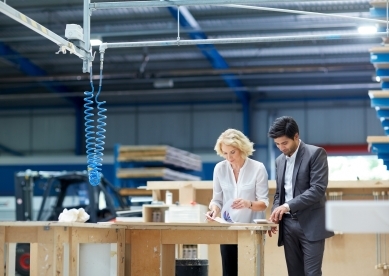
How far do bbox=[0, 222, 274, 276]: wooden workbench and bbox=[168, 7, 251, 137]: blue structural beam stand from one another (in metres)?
7.05

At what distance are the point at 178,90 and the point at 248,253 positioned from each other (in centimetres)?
1541

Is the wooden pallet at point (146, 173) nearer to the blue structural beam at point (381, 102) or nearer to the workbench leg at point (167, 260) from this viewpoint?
the blue structural beam at point (381, 102)

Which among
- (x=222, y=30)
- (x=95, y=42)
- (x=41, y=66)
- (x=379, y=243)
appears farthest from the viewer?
(x=41, y=66)

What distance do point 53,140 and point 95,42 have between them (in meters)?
16.5

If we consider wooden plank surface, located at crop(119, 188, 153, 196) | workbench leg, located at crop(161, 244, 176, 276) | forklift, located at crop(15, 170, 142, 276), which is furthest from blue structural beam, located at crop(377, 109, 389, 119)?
wooden plank surface, located at crop(119, 188, 153, 196)

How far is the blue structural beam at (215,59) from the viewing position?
1541cm

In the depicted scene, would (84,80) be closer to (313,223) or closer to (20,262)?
(20,262)

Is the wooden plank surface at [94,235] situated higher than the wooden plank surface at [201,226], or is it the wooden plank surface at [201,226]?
the wooden plank surface at [201,226]

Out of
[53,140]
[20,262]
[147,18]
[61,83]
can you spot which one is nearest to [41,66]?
[61,83]

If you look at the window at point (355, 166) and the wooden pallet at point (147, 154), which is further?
the window at point (355, 166)

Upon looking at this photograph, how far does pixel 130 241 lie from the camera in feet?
19.5

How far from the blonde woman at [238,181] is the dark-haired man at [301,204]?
29cm

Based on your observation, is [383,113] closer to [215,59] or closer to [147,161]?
[147,161]

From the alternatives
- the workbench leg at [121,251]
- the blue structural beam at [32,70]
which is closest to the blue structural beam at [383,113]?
the workbench leg at [121,251]
